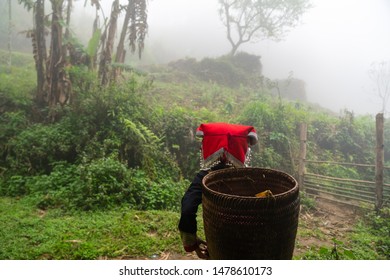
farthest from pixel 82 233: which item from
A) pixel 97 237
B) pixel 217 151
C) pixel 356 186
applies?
pixel 356 186

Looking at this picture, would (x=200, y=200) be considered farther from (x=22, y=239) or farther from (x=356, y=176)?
(x=356, y=176)

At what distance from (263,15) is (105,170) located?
20.3 meters

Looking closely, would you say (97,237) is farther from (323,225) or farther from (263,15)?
(263,15)

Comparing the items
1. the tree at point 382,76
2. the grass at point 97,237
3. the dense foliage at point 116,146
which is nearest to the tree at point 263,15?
the tree at point 382,76

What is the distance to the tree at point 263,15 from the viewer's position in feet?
68.0

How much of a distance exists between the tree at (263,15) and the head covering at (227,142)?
19.7 metres

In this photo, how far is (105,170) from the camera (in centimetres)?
470

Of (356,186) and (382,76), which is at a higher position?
(382,76)

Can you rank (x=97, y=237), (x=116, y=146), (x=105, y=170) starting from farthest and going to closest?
(x=116, y=146), (x=105, y=170), (x=97, y=237)

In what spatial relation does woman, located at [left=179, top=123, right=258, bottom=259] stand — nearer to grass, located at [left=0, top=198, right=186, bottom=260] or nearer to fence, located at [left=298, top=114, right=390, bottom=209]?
grass, located at [left=0, top=198, right=186, bottom=260]

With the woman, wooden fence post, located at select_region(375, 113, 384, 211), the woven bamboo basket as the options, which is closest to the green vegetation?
wooden fence post, located at select_region(375, 113, 384, 211)

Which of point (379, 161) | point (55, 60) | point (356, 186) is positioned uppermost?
point (55, 60)

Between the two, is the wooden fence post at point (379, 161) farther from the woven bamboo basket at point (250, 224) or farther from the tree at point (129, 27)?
the tree at point (129, 27)
